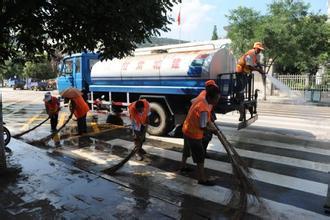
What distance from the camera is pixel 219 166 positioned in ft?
24.5

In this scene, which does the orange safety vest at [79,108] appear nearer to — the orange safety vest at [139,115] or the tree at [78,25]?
the orange safety vest at [139,115]

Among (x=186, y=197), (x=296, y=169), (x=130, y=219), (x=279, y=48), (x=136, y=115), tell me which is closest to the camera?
(x=130, y=219)

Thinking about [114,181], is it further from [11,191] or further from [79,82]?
[79,82]

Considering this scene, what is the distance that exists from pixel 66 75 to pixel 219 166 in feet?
30.6

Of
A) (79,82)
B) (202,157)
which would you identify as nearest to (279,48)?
(79,82)

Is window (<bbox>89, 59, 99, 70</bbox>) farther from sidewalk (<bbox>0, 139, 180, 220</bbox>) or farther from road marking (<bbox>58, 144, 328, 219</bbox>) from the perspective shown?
sidewalk (<bbox>0, 139, 180, 220</bbox>)

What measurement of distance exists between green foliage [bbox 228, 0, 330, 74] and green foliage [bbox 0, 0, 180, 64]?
62.7ft

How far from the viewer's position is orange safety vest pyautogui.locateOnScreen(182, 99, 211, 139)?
19.9 feet

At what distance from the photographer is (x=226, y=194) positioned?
230 inches

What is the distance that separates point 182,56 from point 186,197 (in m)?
5.35

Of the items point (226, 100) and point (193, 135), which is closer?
point (193, 135)

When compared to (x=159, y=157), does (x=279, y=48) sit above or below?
above

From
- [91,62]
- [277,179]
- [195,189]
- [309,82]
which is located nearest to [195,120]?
[195,189]

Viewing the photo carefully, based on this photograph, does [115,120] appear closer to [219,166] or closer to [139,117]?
[139,117]
